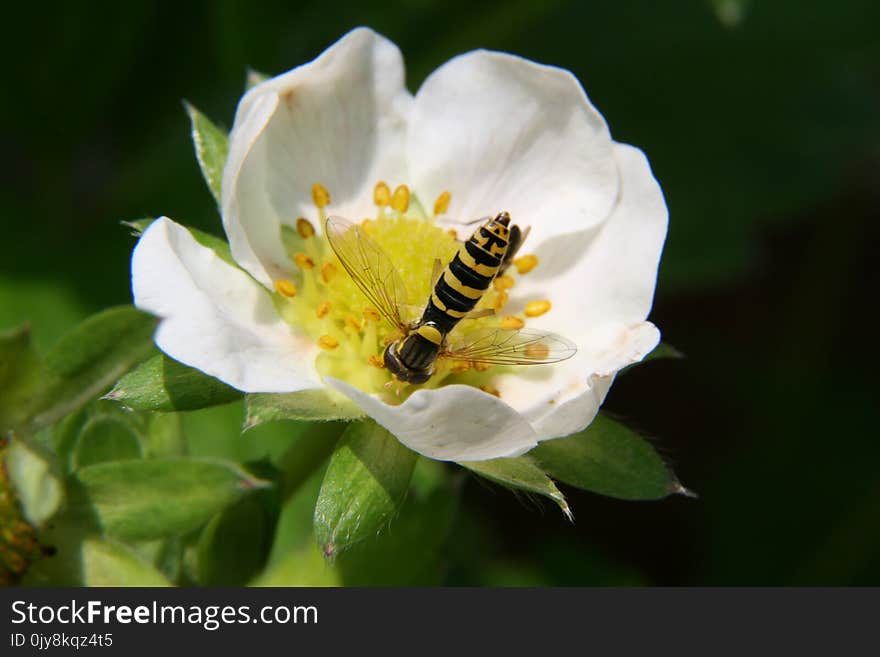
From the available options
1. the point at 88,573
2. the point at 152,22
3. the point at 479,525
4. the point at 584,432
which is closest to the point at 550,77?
the point at 584,432

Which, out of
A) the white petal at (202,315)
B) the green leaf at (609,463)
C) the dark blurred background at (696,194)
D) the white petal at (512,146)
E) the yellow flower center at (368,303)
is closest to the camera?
the white petal at (202,315)

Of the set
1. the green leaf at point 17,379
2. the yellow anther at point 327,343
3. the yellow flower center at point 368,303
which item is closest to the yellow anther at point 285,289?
the yellow flower center at point 368,303

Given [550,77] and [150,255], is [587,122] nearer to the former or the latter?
[550,77]

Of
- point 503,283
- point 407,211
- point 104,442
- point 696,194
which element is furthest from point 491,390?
point 696,194

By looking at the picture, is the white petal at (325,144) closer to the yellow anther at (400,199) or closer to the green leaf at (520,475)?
the yellow anther at (400,199)

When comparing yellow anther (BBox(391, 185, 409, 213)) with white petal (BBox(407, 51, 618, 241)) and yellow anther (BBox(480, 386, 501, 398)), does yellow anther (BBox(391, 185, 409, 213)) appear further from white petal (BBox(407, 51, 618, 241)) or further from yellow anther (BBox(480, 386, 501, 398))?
Result: yellow anther (BBox(480, 386, 501, 398))

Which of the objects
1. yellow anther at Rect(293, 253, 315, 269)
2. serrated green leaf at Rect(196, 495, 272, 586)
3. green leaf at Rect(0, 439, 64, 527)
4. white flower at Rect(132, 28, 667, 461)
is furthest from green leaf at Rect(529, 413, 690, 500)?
green leaf at Rect(0, 439, 64, 527)
